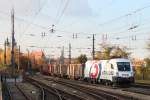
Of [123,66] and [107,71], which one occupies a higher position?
[123,66]

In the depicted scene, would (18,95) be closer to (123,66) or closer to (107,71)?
(123,66)

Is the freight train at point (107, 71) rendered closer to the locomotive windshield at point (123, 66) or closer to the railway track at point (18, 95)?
the locomotive windshield at point (123, 66)

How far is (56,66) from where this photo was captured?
86.3 meters

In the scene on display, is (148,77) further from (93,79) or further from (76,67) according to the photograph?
(93,79)

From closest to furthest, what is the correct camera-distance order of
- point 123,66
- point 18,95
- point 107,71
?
point 18,95, point 123,66, point 107,71

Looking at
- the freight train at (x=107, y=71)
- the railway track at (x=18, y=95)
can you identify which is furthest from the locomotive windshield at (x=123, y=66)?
the railway track at (x=18, y=95)

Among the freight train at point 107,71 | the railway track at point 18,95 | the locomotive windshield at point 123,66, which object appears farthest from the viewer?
the locomotive windshield at point 123,66

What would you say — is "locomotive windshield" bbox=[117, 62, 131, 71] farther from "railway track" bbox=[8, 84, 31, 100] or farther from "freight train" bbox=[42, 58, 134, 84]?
"railway track" bbox=[8, 84, 31, 100]

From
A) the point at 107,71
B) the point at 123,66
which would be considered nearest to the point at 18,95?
the point at 123,66

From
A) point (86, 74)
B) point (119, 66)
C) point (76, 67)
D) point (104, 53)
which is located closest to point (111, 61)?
point (119, 66)

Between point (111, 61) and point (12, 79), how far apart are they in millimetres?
17314

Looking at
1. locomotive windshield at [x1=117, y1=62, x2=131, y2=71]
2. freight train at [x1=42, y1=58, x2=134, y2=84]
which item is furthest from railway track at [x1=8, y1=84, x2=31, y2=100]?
locomotive windshield at [x1=117, y1=62, x2=131, y2=71]

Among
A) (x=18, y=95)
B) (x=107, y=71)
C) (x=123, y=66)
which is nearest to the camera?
(x=18, y=95)

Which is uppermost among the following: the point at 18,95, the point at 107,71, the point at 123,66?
the point at 123,66
